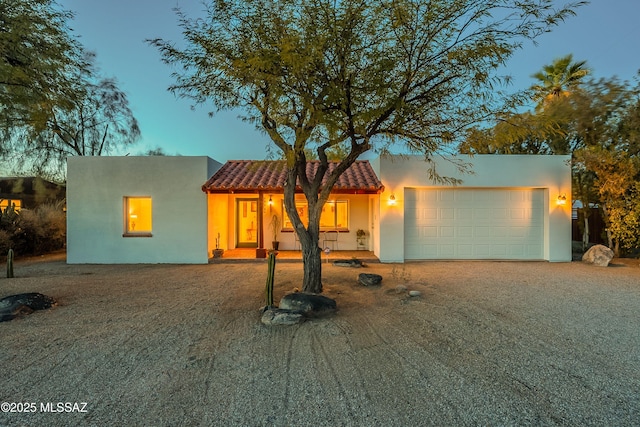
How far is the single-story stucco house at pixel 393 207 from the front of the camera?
10.6 metres

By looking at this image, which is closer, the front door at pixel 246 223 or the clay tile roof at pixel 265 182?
the clay tile roof at pixel 265 182

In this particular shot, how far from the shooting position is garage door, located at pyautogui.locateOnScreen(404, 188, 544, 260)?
35.8 feet

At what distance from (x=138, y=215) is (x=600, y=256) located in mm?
14990

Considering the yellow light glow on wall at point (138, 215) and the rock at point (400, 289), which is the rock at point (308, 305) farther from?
the yellow light glow on wall at point (138, 215)

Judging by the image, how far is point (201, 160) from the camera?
35.1 ft

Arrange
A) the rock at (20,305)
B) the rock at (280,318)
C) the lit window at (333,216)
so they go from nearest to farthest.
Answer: the rock at (280,318)
the rock at (20,305)
the lit window at (333,216)

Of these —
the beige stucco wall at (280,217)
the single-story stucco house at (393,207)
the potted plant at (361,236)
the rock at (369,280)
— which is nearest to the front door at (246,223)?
the beige stucco wall at (280,217)

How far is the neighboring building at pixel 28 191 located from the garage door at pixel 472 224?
16847 mm


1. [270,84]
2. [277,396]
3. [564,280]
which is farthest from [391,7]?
[564,280]

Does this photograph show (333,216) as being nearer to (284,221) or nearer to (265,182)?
(284,221)

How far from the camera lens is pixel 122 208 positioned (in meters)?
10.7

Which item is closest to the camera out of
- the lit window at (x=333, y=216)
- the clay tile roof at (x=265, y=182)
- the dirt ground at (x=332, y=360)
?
the dirt ground at (x=332, y=360)

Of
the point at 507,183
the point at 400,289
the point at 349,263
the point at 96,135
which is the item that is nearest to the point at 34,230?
the point at 96,135

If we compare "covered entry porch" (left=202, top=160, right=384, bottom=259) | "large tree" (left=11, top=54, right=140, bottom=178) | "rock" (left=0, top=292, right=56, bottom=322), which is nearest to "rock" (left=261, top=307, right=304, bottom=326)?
"rock" (left=0, top=292, right=56, bottom=322)
